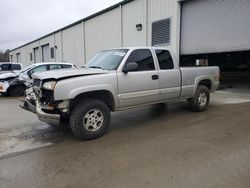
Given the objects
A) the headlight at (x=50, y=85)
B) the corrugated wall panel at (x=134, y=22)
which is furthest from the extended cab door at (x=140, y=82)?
the corrugated wall panel at (x=134, y=22)

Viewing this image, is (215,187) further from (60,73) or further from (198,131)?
(60,73)

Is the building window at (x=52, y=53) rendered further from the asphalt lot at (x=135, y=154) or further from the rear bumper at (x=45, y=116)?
the rear bumper at (x=45, y=116)

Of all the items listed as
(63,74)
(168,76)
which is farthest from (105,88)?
(168,76)

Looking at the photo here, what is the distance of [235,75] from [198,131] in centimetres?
1758

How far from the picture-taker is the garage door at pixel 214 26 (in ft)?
33.4

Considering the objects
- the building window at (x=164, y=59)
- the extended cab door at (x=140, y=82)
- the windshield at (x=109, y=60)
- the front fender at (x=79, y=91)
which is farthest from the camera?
the building window at (x=164, y=59)

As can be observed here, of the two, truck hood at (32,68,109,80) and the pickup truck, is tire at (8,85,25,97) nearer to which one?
the pickup truck

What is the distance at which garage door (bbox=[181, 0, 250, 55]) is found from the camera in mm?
10180

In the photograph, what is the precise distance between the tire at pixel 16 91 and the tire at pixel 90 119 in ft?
27.4

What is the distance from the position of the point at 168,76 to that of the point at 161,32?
786 cm

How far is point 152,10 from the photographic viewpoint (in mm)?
13773

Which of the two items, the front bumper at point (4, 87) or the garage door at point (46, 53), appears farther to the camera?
the garage door at point (46, 53)

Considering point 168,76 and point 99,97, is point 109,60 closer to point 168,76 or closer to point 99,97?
point 99,97

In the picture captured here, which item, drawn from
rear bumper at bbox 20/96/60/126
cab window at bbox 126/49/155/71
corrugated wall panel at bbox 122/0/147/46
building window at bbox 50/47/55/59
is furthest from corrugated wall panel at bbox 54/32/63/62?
rear bumper at bbox 20/96/60/126
